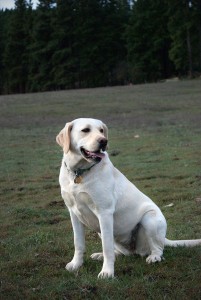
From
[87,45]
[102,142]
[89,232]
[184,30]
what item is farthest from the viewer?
[87,45]

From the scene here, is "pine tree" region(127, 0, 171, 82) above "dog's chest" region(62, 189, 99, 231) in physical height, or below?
above

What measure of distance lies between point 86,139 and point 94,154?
0.57 ft

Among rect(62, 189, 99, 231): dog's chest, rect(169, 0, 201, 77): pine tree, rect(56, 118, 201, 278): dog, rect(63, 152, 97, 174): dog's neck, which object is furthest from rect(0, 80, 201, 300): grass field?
rect(169, 0, 201, 77): pine tree

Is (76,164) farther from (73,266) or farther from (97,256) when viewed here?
(97,256)

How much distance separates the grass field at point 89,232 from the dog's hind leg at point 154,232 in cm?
12

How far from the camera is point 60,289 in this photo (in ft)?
15.1

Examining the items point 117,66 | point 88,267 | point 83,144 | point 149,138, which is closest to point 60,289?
point 88,267

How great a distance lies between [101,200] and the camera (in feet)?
16.2

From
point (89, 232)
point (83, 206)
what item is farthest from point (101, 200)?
point (89, 232)

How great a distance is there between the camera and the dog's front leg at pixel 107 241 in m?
4.95

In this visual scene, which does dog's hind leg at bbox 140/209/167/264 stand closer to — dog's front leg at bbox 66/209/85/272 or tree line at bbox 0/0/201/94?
dog's front leg at bbox 66/209/85/272

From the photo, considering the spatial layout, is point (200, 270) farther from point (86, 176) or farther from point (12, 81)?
point (12, 81)

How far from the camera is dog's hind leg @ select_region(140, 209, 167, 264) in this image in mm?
5332

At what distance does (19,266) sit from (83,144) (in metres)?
1.49
